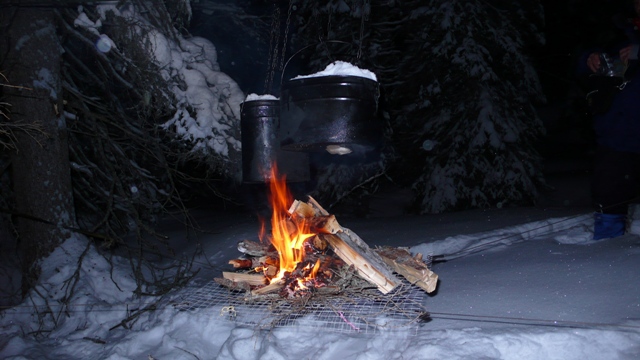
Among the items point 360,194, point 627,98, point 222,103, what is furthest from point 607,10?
point 222,103

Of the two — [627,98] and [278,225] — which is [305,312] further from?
[627,98]

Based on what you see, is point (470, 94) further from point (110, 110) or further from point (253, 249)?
point (253, 249)

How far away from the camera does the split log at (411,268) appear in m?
3.11

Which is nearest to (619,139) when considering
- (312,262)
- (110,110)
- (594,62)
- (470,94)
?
(594,62)

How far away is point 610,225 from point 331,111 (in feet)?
9.18

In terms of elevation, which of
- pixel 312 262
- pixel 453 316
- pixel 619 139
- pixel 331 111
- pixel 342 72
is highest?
pixel 342 72

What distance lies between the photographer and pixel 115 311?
13.1ft

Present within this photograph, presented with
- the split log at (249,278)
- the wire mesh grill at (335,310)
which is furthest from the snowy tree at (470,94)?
the wire mesh grill at (335,310)

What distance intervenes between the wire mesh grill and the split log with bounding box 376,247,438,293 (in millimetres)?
94

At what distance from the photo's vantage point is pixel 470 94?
10320 millimetres

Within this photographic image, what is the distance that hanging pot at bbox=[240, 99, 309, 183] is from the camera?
152 inches

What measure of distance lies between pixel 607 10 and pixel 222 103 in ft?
54.9

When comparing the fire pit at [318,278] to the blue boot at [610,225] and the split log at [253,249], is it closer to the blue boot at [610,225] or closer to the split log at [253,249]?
the split log at [253,249]

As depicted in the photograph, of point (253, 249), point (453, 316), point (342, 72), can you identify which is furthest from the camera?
point (253, 249)
